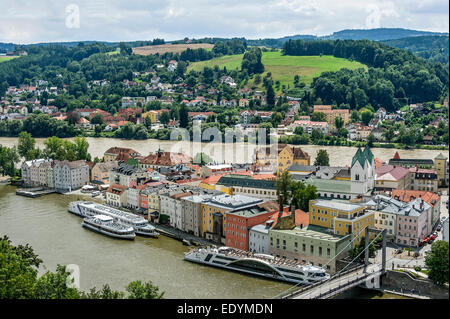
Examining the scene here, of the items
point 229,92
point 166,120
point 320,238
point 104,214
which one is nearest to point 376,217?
point 320,238

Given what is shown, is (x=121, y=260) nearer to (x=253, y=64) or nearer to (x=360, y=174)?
(x=360, y=174)

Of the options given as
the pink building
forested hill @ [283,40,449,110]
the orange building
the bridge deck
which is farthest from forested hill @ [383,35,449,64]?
the bridge deck

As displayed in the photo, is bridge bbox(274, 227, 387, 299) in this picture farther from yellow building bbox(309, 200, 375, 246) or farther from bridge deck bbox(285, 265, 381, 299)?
yellow building bbox(309, 200, 375, 246)

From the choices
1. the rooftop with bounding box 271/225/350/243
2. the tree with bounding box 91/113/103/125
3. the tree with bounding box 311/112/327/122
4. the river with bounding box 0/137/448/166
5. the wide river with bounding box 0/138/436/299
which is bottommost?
the wide river with bounding box 0/138/436/299

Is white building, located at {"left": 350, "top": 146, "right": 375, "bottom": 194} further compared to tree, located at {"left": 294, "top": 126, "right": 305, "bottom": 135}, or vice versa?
tree, located at {"left": 294, "top": 126, "right": 305, "bottom": 135}

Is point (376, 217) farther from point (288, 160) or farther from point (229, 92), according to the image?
point (229, 92)

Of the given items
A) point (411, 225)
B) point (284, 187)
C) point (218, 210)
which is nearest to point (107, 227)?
point (218, 210)
